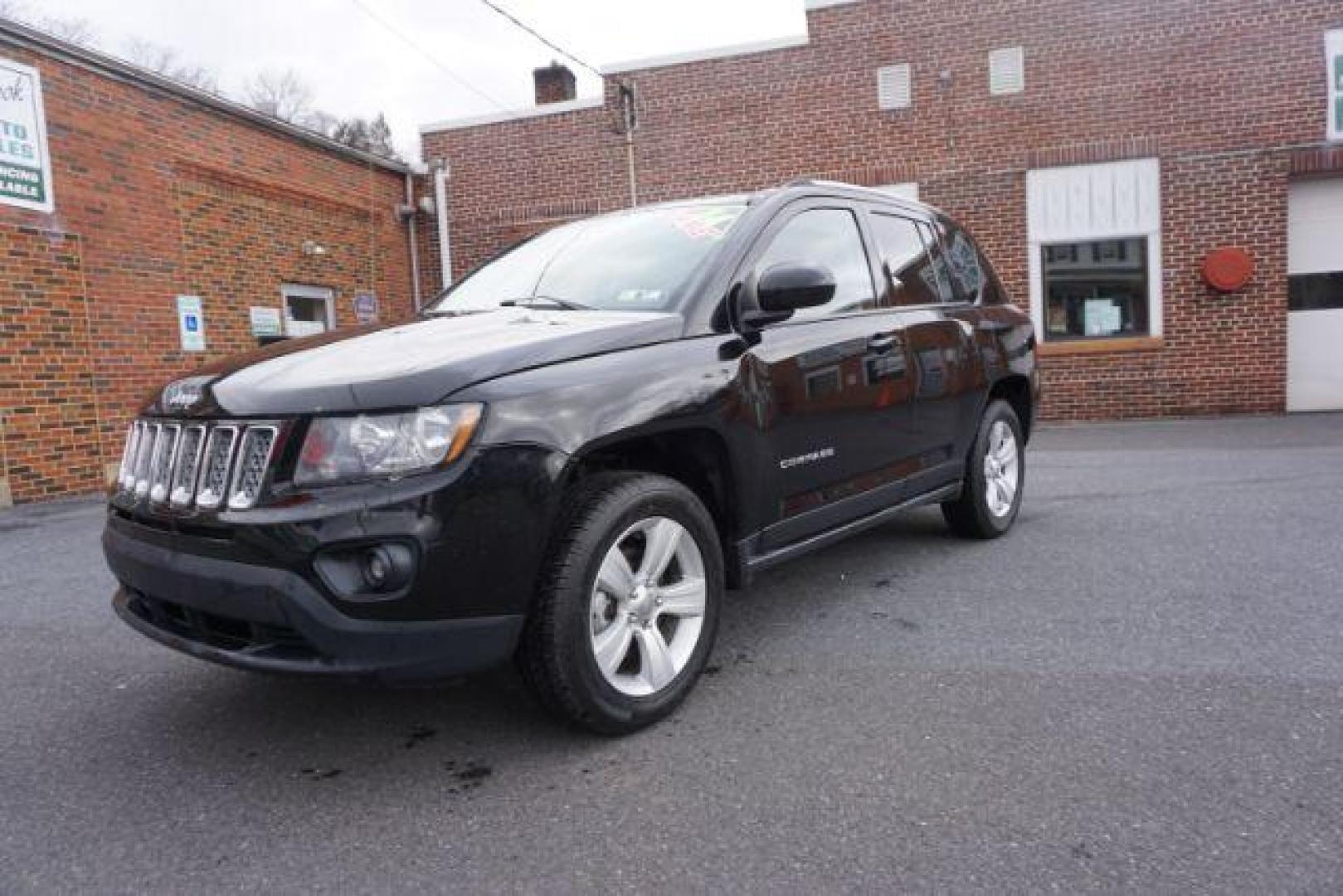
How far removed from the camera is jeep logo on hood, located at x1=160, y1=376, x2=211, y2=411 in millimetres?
2618

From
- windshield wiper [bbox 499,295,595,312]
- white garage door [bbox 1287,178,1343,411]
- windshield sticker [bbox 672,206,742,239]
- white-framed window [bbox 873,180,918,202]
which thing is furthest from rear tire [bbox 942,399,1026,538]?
white garage door [bbox 1287,178,1343,411]

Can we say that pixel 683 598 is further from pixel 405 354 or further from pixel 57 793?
pixel 57 793

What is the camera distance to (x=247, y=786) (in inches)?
98.4

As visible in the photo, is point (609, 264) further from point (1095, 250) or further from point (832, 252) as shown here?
point (1095, 250)

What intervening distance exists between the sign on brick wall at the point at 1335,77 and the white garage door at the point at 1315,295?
2.04 feet

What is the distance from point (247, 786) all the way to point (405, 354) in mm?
1240

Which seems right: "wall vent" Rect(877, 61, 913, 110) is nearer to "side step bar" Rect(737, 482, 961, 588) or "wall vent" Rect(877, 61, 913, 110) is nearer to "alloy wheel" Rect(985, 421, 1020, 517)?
"alloy wheel" Rect(985, 421, 1020, 517)

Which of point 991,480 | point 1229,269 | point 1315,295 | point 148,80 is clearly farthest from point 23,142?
point 1315,295

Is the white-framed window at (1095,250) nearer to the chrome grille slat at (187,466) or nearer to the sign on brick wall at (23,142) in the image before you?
the sign on brick wall at (23,142)

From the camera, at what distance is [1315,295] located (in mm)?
11258

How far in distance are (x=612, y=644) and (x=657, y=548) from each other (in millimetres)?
314

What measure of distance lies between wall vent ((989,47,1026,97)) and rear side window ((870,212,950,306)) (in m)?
8.09

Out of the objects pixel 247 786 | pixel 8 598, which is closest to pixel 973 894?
pixel 247 786

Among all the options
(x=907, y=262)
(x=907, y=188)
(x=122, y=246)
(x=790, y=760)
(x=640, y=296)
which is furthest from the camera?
(x=907, y=188)
